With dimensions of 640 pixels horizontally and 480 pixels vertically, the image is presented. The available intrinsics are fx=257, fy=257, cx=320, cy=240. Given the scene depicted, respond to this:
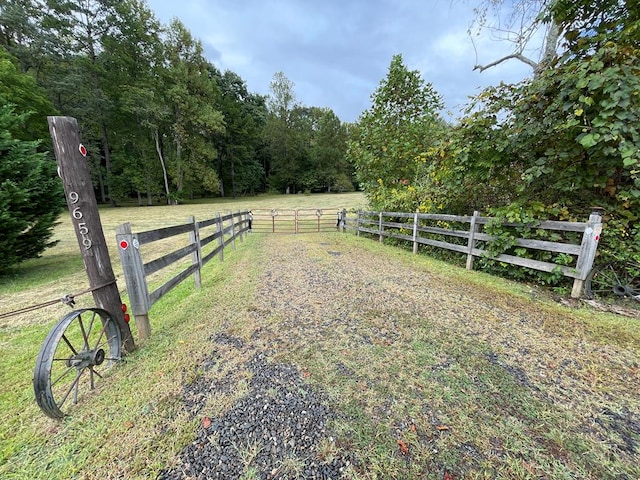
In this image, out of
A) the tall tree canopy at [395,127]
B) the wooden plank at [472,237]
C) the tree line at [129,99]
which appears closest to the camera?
the wooden plank at [472,237]

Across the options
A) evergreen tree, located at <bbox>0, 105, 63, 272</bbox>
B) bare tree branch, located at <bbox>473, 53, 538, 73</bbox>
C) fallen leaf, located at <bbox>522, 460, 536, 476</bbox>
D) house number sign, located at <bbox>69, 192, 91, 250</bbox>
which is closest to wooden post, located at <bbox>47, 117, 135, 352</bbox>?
house number sign, located at <bbox>69, 192, 91, 250</bbox>

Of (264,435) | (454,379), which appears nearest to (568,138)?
(454,379)

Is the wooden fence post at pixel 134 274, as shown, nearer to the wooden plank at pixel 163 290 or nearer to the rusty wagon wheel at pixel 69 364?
the wooden plank at pixel 163 290

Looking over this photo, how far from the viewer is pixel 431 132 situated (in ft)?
26.7

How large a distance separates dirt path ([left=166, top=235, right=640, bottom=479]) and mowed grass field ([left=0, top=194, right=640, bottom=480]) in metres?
0.01

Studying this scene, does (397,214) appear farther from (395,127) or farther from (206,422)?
(206,422)

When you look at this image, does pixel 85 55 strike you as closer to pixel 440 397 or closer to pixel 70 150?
pixel 70 150

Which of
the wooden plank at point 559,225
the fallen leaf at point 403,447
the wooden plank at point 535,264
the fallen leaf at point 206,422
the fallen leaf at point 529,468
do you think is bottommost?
the fallen leaf at point 529,468

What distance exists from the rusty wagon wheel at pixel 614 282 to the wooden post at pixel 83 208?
597 centimetres

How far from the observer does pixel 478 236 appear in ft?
16.8

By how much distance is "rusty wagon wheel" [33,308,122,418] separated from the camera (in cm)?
170

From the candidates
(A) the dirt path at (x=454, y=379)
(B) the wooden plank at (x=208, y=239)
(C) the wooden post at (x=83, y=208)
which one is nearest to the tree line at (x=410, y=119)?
(A) the dirt path at (x=454, y=379)

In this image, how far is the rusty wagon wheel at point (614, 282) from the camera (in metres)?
3.57

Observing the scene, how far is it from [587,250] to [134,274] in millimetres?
5740
